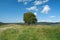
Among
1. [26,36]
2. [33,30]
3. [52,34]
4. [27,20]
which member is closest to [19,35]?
[26,36]

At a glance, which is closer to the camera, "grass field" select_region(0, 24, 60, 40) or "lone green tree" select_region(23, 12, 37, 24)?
"grass field" select_region(0, 24, 60, 40)

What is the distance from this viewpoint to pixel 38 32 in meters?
10.9

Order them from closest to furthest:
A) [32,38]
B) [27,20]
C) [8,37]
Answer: [32,38] < [8,37] < [27,20]

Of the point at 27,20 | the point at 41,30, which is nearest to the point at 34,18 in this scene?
the point at 27,20

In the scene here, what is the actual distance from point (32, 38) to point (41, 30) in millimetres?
1744

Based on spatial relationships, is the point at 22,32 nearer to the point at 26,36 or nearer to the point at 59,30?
the point at 26,36

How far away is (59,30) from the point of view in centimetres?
1110

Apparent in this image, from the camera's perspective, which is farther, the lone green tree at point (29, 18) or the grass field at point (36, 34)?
the lone green tree at point (29, 18)

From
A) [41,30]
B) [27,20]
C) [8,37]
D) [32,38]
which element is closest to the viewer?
[32,38]

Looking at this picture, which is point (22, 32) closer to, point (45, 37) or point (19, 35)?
point (19, 35)

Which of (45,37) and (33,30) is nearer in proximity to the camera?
(45,37)

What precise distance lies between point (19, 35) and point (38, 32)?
4.18 ft

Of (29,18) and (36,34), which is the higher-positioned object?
(29,18)

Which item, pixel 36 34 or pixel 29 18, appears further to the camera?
pixel 29 18
